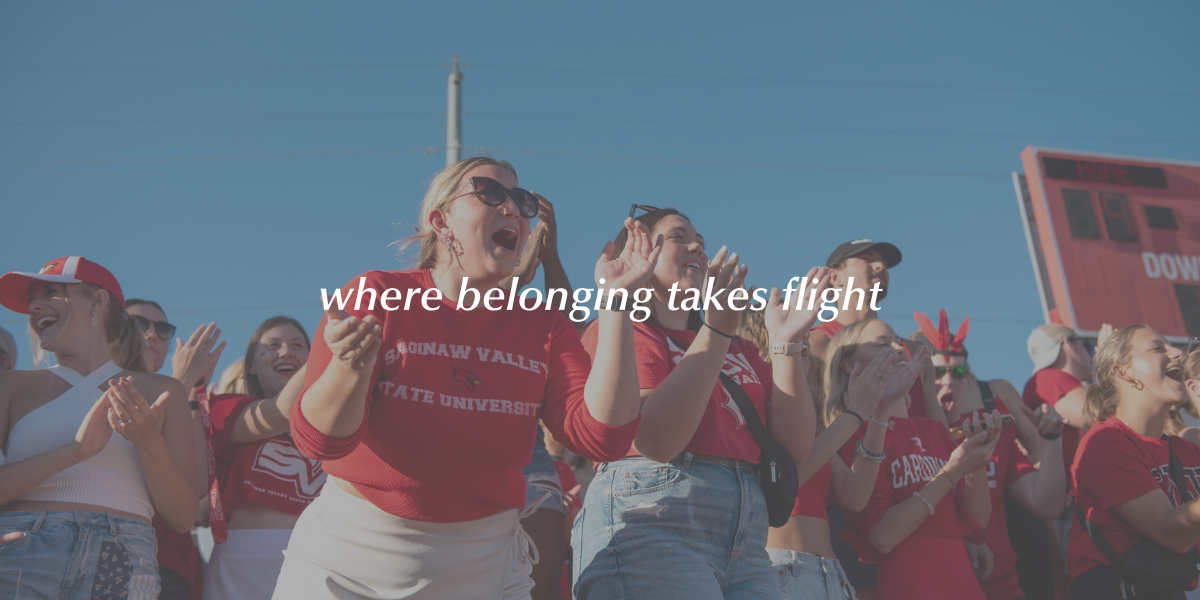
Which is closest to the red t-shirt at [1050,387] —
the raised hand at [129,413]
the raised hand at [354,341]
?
the raised hand at [354,341]

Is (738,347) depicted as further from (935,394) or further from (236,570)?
(236,570)

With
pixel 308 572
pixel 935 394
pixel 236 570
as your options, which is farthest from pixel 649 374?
pixel 935 394

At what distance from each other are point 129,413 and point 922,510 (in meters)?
3.27

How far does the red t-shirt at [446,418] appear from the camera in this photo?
2260 mm

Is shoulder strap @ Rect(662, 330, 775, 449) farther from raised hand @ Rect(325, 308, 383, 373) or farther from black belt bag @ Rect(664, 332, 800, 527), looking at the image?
raised hand @ Rect(325, 308, 383, 373)

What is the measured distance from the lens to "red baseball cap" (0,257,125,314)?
342 centimetres

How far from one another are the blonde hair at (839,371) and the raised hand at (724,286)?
72.7 inches

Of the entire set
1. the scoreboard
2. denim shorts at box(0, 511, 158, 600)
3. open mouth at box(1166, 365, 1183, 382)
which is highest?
the scoreboard

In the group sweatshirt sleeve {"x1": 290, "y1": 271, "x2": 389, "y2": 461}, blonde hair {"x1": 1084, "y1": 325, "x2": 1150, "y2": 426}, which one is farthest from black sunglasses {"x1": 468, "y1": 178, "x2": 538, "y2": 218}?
blonde hair {"x1": 1084, "y1": 325, "x2": 1150, "y2": 426}

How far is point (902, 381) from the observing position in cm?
392

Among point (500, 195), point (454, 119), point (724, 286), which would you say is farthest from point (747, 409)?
point (454, 119)

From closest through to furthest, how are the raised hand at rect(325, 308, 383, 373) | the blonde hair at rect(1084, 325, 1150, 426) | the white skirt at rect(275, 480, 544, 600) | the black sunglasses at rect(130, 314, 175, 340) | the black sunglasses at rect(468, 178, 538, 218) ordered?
1. the raised hand at rect(325, 308, 383, 373)
2. the white skirt at rect(275, 480, 544, 600)
3. the black sunglasses at rect(468, 178, 538, 218)
4. the blonde hair at rect(1084, 325, 1150, 426)
5. the black sunglasses at rect(130, 314, 175, 340)

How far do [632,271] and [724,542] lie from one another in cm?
95

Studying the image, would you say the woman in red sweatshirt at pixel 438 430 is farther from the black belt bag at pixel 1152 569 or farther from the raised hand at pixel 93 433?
the black belt bag at pixel 1152 569
